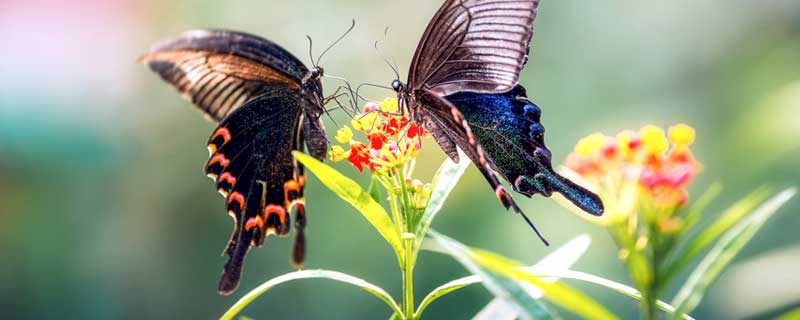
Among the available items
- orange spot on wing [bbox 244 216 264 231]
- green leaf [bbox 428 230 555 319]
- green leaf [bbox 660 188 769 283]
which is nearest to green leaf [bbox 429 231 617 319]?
green leaf [bbox 428 230 555 319]

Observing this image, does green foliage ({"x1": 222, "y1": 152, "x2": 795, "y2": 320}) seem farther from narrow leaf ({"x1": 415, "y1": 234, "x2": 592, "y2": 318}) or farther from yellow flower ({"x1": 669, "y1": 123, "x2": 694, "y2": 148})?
yellow flower ({"x1": 669, "y1": 123, "x2": 694, "y2": 148})

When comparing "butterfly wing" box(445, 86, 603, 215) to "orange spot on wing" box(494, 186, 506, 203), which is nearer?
"orange spot on wing" box(494, 186, 506, 203)

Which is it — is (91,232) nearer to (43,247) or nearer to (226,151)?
(43,247)

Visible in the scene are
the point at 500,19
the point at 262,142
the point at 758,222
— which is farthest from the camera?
the point at 262,142

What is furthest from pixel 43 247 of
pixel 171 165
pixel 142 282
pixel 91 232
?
pixel 171 165

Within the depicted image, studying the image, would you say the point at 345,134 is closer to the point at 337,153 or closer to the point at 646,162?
the point at 337,153
